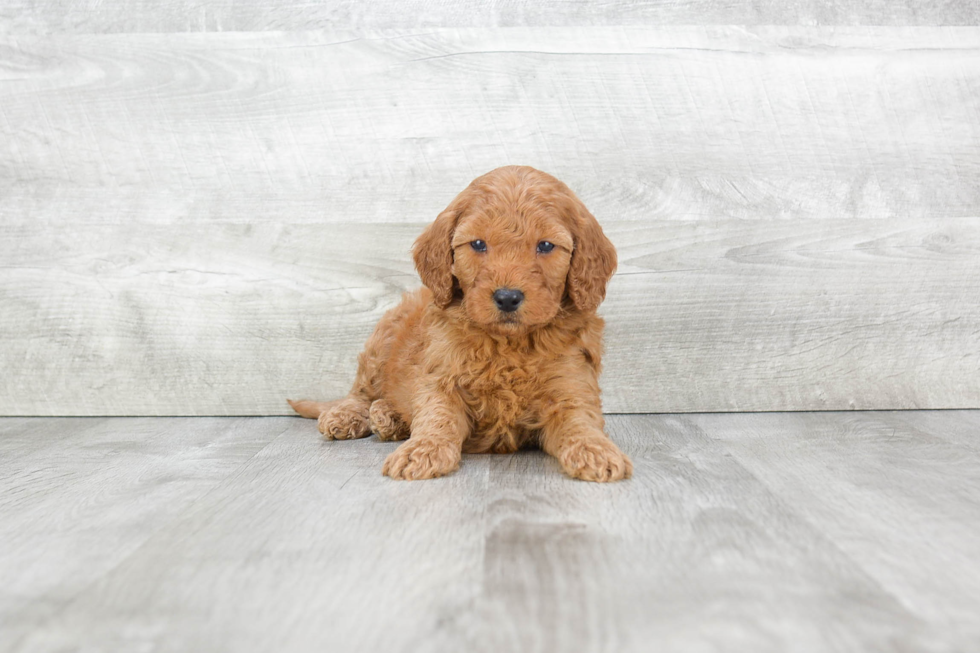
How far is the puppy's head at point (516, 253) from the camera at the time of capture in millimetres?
1935

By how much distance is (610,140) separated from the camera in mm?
2852

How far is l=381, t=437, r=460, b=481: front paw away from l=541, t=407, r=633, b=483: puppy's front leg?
0.27m

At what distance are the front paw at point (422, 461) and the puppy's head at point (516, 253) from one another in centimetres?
33

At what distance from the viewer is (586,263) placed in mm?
2049

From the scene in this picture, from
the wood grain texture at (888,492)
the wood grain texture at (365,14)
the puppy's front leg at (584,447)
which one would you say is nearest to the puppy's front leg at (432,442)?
the puppy's front leg at (584,447)

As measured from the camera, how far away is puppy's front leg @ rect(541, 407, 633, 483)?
6.09 ft

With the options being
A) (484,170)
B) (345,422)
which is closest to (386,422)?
(345,422)

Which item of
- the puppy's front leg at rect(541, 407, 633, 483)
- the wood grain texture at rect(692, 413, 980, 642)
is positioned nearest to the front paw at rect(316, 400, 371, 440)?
the puppy's front leg at rect(541, 407, 633, 483)

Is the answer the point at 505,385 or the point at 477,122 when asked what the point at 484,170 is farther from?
the point at 505,385

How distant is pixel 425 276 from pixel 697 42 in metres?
1.48

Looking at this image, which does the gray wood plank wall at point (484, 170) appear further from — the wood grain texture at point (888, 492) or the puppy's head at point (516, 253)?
the puppy's head at point (516, 253)

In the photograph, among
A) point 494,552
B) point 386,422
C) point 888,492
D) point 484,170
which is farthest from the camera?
point 484,170

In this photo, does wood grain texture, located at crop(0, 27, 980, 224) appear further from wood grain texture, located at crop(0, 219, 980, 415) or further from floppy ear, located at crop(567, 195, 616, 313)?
floppy ear, located at crop(567, 195, 616, 313)

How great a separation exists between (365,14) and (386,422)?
4.96 feet
